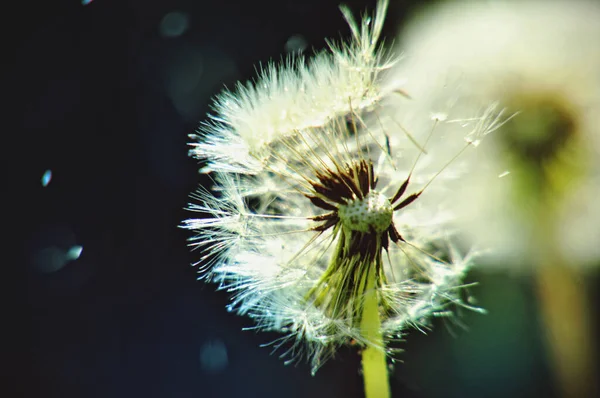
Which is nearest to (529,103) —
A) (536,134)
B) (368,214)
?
(536,134)

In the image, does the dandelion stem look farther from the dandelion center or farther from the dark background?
the dark background

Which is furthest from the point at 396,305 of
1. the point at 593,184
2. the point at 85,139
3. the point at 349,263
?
the point at 85,139

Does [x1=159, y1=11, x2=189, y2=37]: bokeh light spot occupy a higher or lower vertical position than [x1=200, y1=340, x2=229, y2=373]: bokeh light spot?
higher

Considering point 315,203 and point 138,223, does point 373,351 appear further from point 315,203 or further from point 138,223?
point 138,223

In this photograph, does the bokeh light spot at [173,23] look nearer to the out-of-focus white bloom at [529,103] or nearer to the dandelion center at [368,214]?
the out-of-focus white bloom at [529,103]

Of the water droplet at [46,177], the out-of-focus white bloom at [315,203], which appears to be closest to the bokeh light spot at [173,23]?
the water droplet at [46,177]

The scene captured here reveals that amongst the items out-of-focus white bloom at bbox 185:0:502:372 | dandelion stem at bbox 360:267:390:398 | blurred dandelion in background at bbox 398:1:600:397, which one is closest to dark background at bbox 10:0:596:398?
blurred dandelion in background at bbox 398:1:600:397
